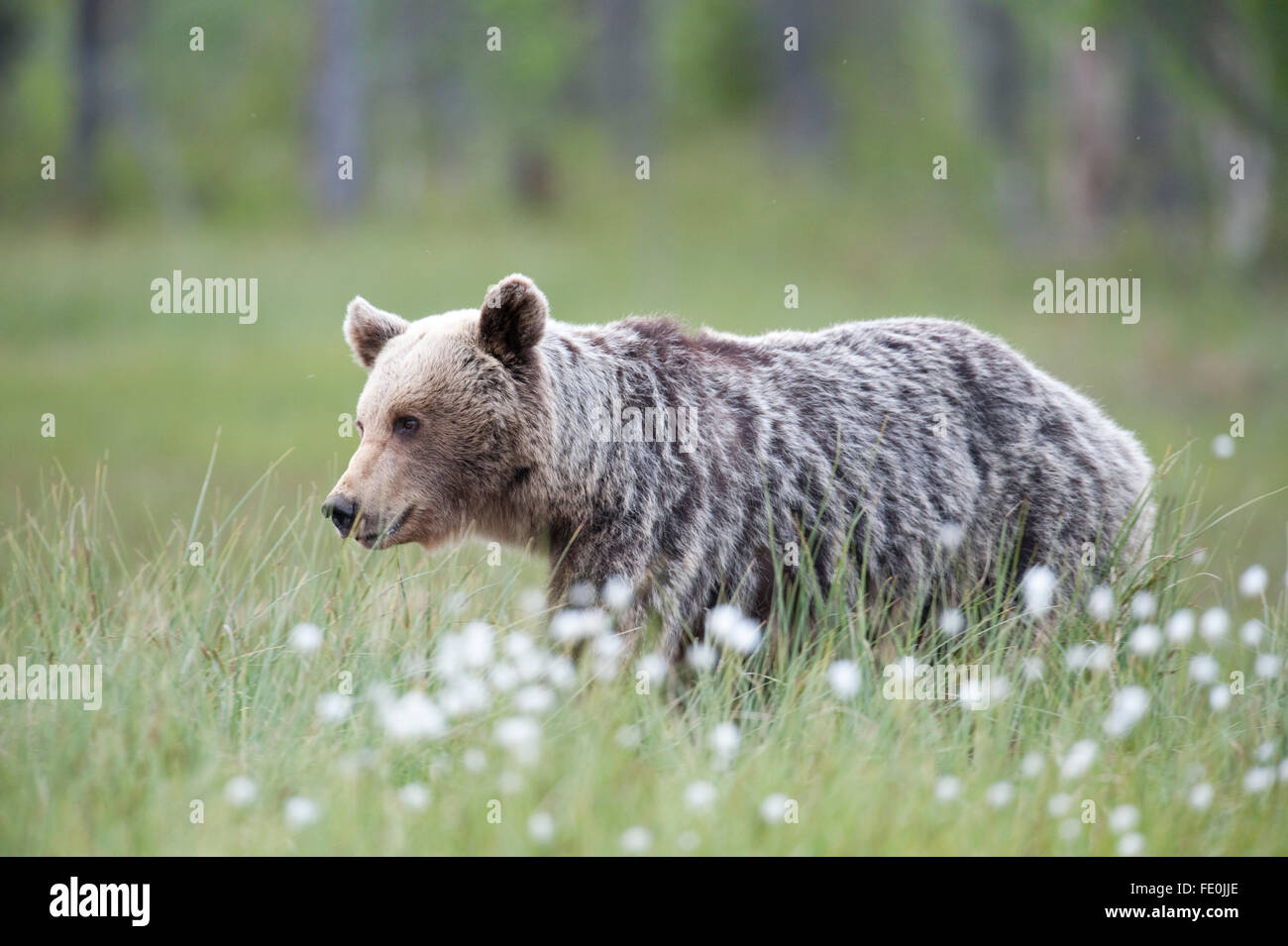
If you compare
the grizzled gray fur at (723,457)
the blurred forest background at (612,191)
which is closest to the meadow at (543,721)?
the grizzled gray fur at (723,457)

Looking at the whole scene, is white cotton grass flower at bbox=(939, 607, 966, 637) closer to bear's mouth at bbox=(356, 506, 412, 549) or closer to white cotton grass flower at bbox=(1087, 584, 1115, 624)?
white cotton grass flower at bbox=(1087, 584, 1115, 624)

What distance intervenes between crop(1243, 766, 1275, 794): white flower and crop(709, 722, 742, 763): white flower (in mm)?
1690

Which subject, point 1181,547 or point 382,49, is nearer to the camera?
point 1181,547

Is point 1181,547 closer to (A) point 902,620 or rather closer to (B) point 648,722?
(A) point 902,620

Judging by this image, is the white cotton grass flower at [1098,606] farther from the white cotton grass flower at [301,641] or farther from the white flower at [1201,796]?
→ the white cotton grass flower at [301,641]

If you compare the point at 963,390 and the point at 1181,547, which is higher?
the point at 963,390

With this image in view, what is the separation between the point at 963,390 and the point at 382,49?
97.7 feet

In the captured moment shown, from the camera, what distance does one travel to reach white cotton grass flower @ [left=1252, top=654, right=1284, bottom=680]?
524 cm

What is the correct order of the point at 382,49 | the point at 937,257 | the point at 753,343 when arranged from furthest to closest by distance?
the point at 382,49, the point at 937,257, the point at 753,343

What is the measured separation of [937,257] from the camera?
2783 centimetres

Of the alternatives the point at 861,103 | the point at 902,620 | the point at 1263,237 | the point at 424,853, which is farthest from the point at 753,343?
the point at 861,103

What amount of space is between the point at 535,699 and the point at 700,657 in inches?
25.6

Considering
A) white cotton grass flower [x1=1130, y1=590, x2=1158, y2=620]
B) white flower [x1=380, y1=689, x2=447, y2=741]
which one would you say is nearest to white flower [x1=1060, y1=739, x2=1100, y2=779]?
white cotton grass flower [x1=1130, y1=590, x2=1158, y2=620]

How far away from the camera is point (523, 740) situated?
4129mm
